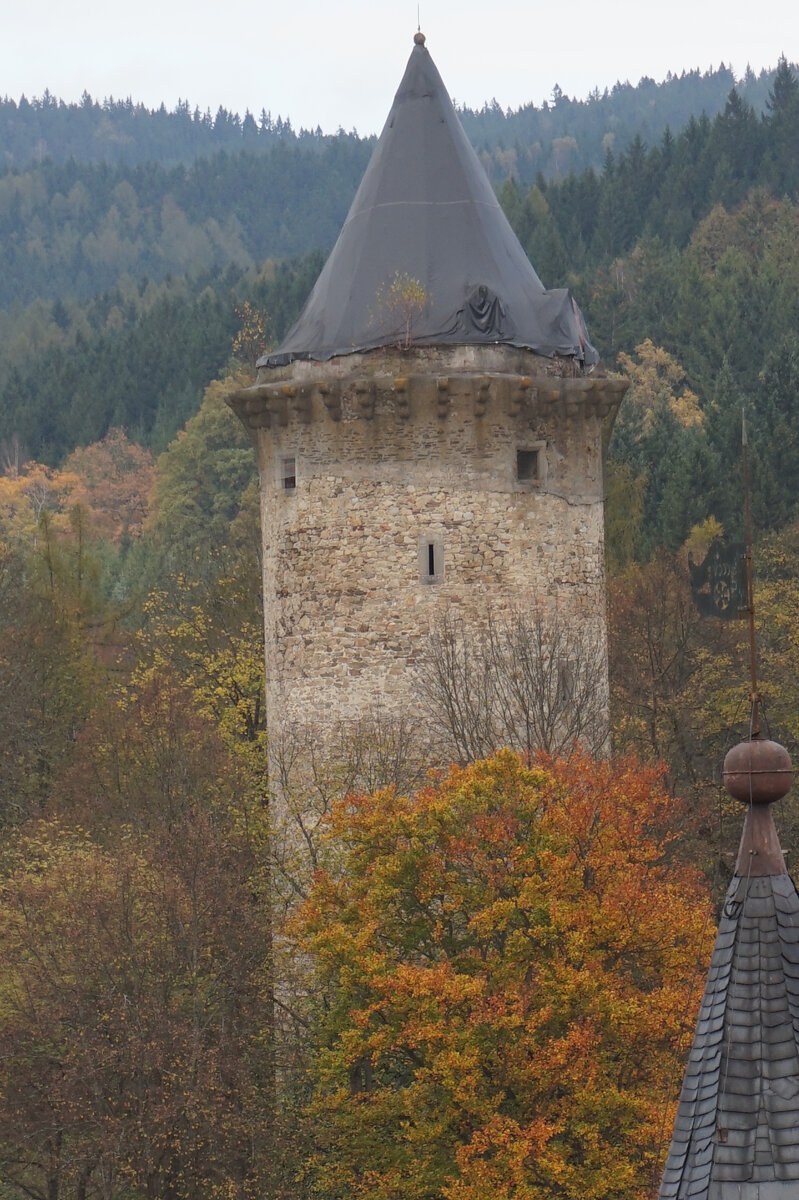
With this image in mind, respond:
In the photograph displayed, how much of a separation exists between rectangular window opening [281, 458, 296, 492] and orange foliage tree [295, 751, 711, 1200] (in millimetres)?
4329

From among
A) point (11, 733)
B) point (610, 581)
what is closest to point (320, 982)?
point (11, 733)

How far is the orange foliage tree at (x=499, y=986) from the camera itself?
22.3m

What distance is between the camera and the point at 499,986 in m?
23.2

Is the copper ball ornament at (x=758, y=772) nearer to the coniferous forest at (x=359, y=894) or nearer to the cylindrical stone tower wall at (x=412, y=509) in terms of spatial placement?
the coniferous forest at (x=359, y=894)

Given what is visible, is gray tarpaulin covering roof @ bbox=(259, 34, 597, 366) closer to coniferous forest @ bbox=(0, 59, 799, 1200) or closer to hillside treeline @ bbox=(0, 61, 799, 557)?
coniferous forest @ bbox=(0, 59, 799, 1200)

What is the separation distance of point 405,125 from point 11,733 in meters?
18.3

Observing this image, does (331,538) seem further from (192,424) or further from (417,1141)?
(192,424)

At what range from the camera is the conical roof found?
8.96m

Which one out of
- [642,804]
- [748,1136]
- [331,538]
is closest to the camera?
[748,1136]

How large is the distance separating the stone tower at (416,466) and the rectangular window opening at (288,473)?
3 cm

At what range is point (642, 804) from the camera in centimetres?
2467

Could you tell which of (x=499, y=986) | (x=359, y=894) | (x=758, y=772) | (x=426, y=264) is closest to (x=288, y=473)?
(x=426, y=264)

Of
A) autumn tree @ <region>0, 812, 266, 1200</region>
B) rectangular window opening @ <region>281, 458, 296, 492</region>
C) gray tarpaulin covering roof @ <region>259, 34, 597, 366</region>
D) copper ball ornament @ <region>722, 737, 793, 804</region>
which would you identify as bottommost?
autumn tree @ <region>0, 812, 266, 1200</region>

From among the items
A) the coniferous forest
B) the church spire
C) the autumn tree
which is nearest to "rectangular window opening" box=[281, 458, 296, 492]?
the coniferous forest
